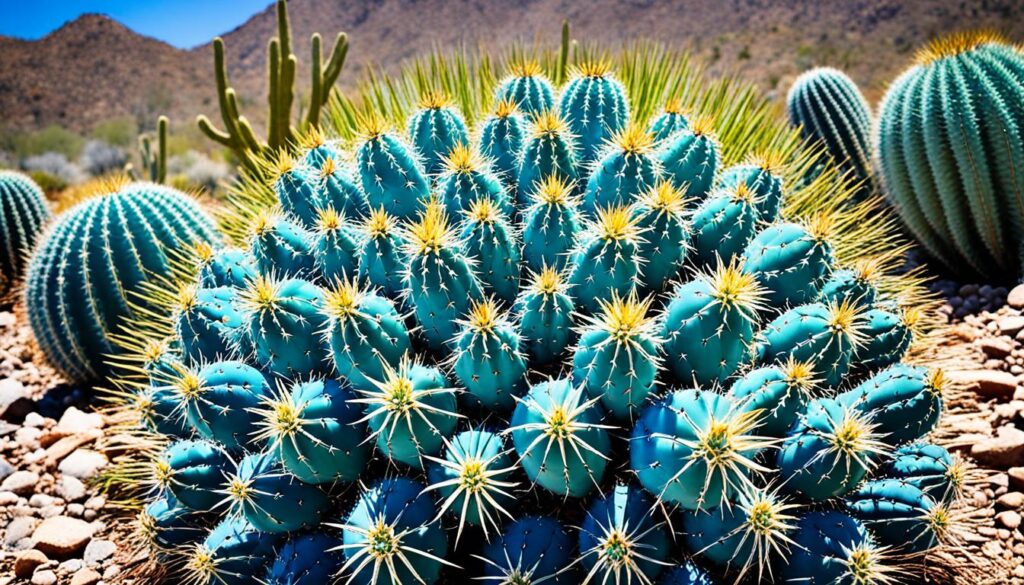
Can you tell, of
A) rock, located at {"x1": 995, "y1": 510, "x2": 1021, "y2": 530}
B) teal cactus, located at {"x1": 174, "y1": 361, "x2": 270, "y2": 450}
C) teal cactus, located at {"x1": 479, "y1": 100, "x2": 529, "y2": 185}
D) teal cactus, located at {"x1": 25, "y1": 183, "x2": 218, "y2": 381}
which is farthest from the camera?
teal cactus, located at {"x1": 25, "y1": 183, "x2": 218, "y2": 381}

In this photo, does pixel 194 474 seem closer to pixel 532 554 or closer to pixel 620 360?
pixel 532 554

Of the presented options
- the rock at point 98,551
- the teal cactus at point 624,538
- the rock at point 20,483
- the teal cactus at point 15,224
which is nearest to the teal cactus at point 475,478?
the teal cactus at point 624,538

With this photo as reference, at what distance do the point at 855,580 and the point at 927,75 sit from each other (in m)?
4.11

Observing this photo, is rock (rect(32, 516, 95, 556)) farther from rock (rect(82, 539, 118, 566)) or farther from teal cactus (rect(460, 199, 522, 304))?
teal cactus (rect(460, 199, 522, 304))

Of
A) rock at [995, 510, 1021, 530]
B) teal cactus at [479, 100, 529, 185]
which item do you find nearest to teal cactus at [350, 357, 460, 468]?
teal cactus at [479, 100, 529, 185]

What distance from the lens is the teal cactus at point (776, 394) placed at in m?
1.83

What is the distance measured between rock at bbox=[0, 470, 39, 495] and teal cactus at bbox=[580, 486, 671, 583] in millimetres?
2966

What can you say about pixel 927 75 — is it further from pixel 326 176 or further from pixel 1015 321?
pixel 326 176

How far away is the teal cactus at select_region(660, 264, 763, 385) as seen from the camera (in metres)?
1.79

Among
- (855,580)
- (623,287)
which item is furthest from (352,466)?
(855,580)

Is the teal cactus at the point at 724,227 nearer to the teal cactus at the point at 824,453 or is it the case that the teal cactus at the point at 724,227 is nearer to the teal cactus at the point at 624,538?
the teal cactus at the point at 824,453

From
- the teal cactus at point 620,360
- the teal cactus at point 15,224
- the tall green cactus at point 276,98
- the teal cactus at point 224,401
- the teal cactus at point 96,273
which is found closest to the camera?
the teal cactus at point 620,360

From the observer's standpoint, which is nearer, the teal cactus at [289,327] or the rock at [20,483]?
the teal cactus at [289,327]

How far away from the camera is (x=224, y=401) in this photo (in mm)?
2051
